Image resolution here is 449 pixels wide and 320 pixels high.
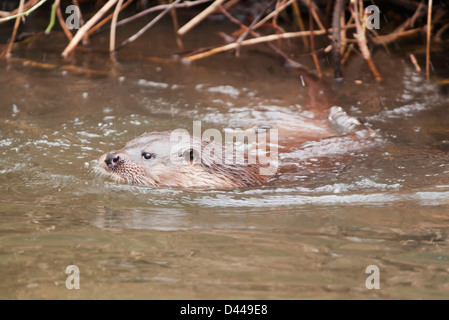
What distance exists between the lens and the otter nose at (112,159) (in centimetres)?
365

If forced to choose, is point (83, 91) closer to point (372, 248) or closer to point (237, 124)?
point (237, 124)

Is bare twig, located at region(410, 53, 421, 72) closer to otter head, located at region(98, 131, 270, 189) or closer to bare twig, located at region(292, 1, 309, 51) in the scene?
bare twig, located at region(292, 1, 309, 51)

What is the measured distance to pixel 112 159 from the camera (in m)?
3.66

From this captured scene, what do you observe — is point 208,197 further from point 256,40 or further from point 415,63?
point 415,63

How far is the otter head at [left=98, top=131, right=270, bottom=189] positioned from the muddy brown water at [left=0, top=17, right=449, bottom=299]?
13 cm

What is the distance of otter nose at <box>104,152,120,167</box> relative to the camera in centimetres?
365

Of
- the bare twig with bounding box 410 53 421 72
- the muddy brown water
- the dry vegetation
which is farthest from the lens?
the bare twig with bounding box 410 53 421 72

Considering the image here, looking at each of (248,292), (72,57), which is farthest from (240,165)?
(72,57)

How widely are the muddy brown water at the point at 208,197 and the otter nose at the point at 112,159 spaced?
0.16m

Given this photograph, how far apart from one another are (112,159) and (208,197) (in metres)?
0.64

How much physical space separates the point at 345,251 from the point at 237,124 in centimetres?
236

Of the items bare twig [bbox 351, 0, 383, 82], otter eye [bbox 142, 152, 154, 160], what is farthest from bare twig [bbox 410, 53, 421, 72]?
otter eye [bbox 142, 152, 154, 160]

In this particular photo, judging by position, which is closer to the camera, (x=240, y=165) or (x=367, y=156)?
(x=240, y=165)

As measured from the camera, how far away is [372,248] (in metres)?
2.49
